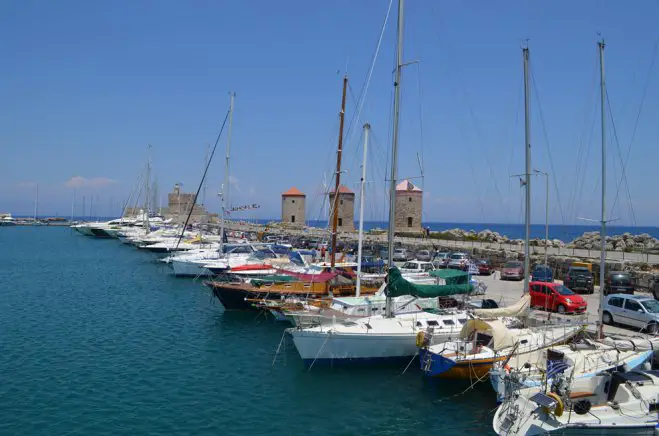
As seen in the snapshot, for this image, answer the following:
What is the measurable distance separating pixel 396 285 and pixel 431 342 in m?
2.44

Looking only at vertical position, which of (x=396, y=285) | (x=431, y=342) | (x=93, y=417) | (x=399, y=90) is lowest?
(x=93, y=417)

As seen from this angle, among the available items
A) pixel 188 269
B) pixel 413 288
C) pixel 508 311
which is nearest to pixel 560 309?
pixel 508 311

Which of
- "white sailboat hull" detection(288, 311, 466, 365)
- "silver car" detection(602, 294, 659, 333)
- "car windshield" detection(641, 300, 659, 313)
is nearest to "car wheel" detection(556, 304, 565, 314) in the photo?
"silver car" detection(602, 294, 659, 333)

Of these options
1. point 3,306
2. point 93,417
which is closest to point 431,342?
point 93,417

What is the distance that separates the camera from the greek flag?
12.1 metres

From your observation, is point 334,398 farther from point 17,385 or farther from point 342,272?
point 342,272

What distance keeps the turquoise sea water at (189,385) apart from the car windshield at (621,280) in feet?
41.3

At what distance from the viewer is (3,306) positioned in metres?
26.0

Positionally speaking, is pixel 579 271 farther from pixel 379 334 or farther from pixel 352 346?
pixel 352 346

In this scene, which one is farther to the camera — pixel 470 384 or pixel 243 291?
pixel 243 291

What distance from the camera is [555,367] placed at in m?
12.8

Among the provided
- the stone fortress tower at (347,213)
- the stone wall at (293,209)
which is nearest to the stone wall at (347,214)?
the stone fortress tower at (347,213)

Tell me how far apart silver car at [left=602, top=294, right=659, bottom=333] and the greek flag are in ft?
16.7

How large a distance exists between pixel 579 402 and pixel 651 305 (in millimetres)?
8553
